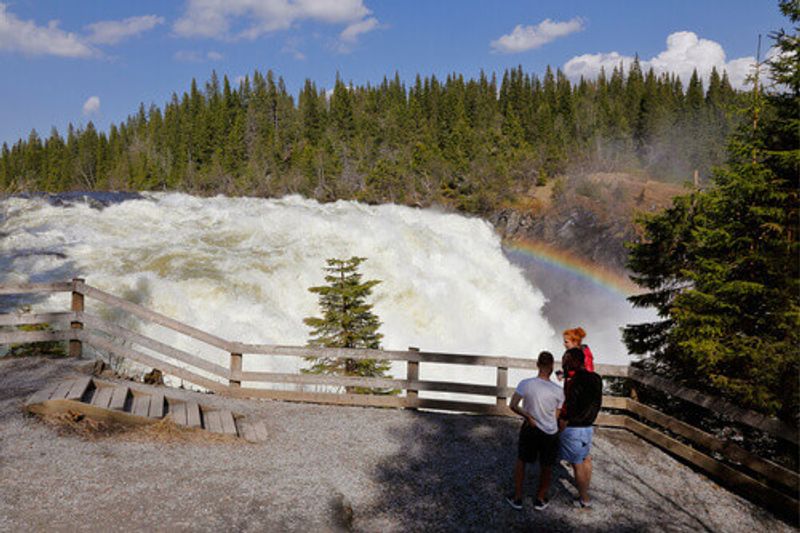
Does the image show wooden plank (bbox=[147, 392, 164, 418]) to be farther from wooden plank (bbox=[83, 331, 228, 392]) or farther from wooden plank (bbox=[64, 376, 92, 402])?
wooden plank (bbox=[83, 331, 228, 392])

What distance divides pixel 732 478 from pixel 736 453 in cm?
41

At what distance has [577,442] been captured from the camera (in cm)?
561

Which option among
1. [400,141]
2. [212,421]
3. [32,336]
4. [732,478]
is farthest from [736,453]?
[400,141]

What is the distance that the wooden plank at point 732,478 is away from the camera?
19.5ft

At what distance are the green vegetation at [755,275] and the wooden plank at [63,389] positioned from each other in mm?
10312

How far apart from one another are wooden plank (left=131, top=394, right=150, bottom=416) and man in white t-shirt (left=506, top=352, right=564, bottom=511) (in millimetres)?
4801

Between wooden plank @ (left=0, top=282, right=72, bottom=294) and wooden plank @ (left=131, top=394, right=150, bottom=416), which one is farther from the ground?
wooden plank @ (left=0, top=282, right=72, bottom=294)

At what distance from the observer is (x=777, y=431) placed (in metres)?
5.65

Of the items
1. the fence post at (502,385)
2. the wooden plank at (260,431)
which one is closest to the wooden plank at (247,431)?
the wooden plank at (260,431)

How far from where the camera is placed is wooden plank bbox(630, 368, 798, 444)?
559 cm

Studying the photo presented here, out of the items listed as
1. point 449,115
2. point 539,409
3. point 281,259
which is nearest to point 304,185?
point 449,115

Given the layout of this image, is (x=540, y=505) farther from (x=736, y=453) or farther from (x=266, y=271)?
(x=266, y=271)

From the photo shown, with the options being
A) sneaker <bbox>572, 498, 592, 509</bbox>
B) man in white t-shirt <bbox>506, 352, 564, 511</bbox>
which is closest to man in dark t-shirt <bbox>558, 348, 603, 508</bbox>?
man in white t-shirt <bbox>506, 352, 564, 511</bbox>

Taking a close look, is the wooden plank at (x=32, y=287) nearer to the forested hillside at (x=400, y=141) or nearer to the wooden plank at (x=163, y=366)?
the wooden plank at (x=163, y=366)
